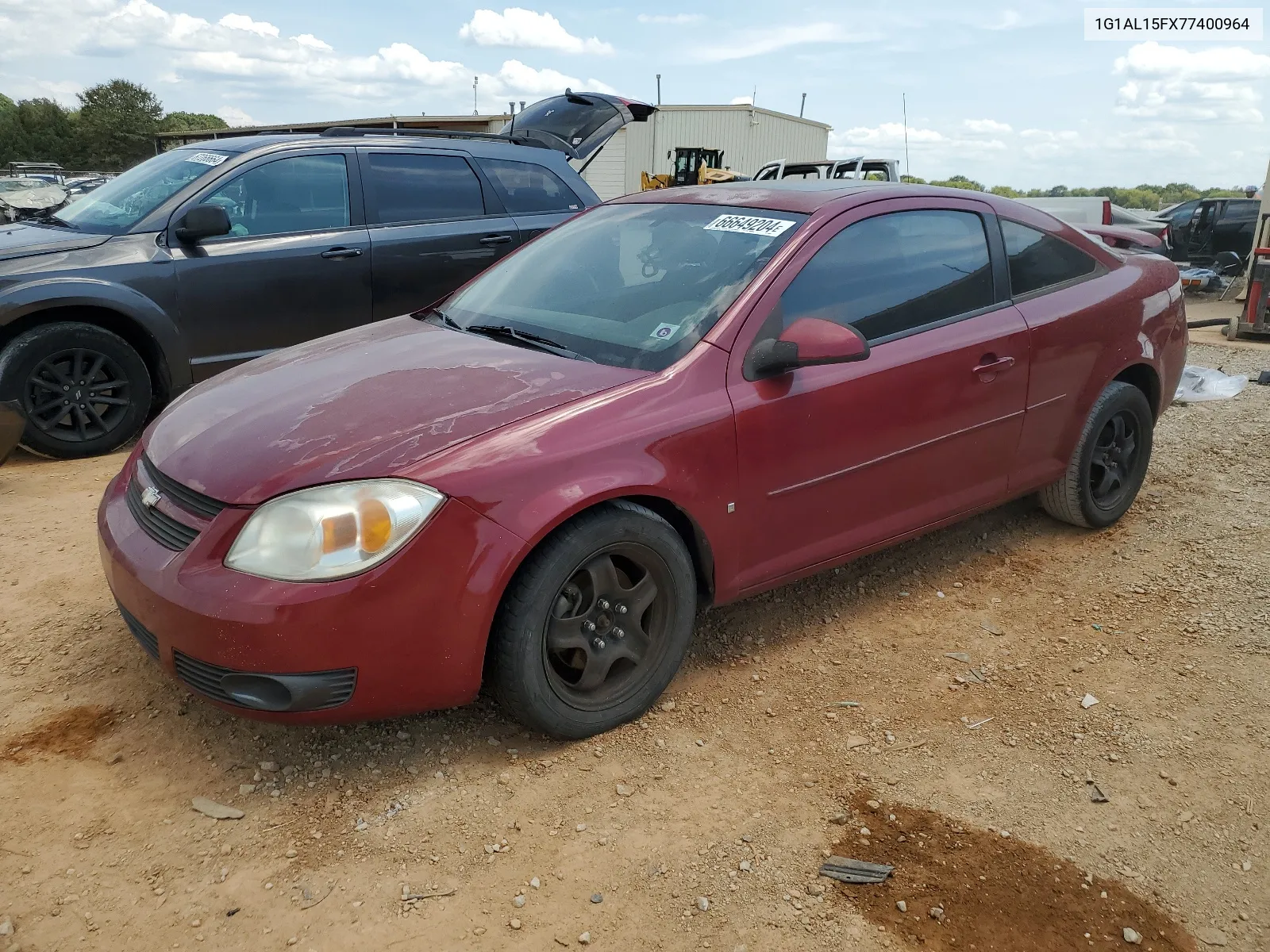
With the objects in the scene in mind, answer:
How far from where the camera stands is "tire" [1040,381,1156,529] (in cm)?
421

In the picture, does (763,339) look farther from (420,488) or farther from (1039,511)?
(1039,511)

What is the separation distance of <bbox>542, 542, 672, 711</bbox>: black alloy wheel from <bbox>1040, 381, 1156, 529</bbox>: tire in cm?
230

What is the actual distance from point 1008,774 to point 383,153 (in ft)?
17.0

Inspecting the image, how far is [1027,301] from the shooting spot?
12.7 ft

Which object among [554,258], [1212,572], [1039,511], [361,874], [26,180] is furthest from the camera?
[26,180]

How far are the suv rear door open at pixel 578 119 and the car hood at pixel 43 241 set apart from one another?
10.3 ft

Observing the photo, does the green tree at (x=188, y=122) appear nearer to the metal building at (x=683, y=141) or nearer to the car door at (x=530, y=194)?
the metal building at (x=683, y=141)

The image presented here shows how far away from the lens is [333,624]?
2.39 metres

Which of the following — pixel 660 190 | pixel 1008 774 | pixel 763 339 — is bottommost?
pixel 1008 774

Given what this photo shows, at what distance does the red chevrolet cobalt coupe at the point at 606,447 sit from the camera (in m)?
2.46

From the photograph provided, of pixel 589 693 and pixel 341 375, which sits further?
pixel 341 375

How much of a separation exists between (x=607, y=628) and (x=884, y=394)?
1274 mm

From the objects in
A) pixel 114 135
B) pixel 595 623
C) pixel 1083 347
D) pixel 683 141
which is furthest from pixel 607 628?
pixel 114 135

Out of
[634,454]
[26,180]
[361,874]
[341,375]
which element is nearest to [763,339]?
[634,454]
